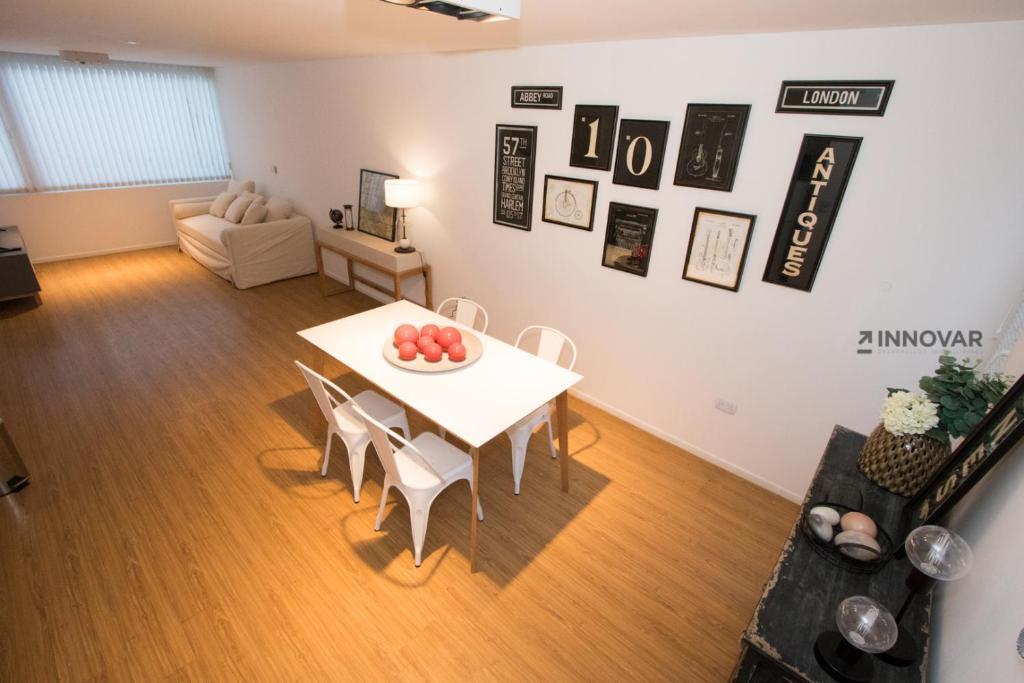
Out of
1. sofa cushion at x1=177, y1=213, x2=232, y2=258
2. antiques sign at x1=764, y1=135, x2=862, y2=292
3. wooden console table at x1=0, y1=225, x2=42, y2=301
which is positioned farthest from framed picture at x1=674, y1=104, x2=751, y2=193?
wooden console table at x1=0, y1=225, x2=42, y2=301

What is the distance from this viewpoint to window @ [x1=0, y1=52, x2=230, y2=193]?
5.19 meters

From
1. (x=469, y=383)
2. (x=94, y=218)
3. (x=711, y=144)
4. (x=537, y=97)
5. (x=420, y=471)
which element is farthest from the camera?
(x=94, y=218)

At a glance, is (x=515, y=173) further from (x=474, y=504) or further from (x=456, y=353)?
(x=474, y=504)

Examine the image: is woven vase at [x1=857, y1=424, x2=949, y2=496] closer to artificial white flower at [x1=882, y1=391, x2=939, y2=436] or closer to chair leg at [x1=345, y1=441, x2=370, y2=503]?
artificial white flower at [x1=882, y1=391, x2=939, y2=436]

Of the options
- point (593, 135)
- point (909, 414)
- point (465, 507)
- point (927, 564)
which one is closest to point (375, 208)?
point (593, 135)

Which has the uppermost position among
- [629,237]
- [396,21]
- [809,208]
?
[396,21]

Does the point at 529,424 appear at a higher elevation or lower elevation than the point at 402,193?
lower

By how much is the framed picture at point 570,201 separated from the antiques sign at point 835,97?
1102 millimetres

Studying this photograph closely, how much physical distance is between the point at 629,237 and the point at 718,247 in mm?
542

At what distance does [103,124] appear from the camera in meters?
5.72

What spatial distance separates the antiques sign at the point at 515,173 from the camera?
3.19 meters

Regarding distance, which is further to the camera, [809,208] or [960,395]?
[809,208]

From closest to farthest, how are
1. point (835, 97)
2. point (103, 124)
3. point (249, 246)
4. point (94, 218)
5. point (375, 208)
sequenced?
point (835, 97), point (375, 208), point (249, 246), point (103, 124), point (94, 218)

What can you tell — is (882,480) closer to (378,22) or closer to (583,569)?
(583,569)
